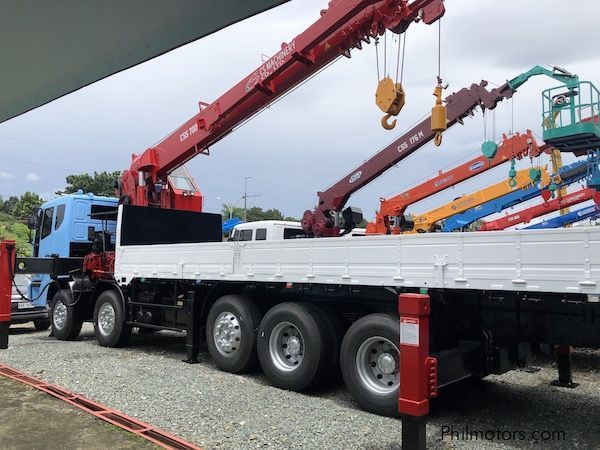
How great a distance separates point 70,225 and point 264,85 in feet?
16.8

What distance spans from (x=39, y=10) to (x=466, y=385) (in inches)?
264

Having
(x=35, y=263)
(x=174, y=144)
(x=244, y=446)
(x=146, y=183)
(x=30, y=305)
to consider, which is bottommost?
(x=244, y=446)

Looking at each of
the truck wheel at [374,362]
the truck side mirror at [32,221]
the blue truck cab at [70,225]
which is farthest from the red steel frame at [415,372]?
the truck side mirror at [32,221]

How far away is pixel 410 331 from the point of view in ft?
13.2

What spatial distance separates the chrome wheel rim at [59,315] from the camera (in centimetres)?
1056

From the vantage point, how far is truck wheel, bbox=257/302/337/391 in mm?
6277

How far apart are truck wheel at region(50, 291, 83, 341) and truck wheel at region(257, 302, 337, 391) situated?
16.9 feet

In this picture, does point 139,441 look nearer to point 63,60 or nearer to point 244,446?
point 244,446

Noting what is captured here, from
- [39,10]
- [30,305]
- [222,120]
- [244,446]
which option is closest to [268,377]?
[244,446]

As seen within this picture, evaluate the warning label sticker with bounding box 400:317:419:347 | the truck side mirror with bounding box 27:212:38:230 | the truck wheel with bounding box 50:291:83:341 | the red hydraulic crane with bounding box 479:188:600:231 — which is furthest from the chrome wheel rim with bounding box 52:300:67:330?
the red hydraulic crane with bounding box 479:188:600:231

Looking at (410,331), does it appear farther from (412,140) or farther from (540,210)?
(540,210)

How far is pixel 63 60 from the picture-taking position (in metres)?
1.96

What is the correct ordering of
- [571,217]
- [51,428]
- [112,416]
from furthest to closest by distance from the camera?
[571,217], [112,416], [51,428]

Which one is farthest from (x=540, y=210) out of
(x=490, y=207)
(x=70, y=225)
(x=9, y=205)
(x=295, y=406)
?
(x=9, y=205)
